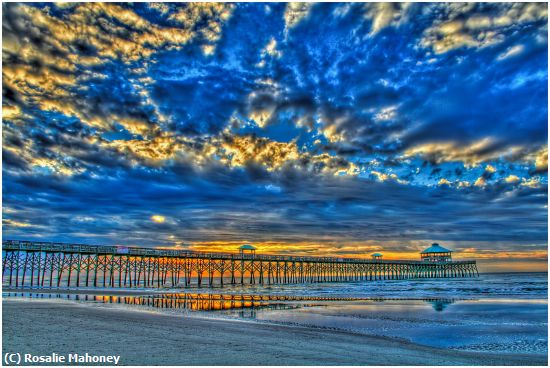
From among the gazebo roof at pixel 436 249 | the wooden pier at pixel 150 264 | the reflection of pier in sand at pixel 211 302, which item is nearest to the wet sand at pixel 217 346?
the reflection of pier in sand at pixel 211 302

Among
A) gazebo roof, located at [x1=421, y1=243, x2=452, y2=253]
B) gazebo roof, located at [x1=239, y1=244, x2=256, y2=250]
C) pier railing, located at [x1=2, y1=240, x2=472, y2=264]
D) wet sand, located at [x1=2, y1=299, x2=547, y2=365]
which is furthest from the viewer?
gazebo roof, located at [x1=421, y1=243, x2=452, y2=253]

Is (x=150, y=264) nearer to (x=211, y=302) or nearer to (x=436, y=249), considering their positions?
(x=211, y=302)

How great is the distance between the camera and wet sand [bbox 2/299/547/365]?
23.7ft

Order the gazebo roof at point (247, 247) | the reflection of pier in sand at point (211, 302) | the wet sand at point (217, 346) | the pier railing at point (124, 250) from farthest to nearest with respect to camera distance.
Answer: the gazebo roof at point (247, 247) → the pier railing at point (124, 250) → the reflection of pier in sand at point (211, 302) → the wet sand at point (217, 346)

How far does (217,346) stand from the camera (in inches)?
328

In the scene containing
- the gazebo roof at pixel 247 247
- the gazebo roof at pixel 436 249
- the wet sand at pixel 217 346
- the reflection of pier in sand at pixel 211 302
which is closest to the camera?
the wet sand at pixel 217 346

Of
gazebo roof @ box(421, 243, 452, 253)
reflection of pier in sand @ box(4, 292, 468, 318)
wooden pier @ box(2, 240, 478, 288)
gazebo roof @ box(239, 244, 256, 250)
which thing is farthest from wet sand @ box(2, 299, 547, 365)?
gazebo roof @ box(421, 243, 452, 253)

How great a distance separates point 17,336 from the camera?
8.48 meters

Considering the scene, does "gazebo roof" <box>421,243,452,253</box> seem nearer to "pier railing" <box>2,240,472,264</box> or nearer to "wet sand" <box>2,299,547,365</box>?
"pier railing" <box>2,240,472,264</box>

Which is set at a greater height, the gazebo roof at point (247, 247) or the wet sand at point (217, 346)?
the gazebo roof at point (247, 247)

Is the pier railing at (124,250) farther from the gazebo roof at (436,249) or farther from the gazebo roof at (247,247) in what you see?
the gazebo roof at (436,249)

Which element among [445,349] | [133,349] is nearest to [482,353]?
[445,349]

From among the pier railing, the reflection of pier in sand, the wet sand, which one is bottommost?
the reflection of pier in sand

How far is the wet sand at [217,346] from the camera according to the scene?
7.22 m
